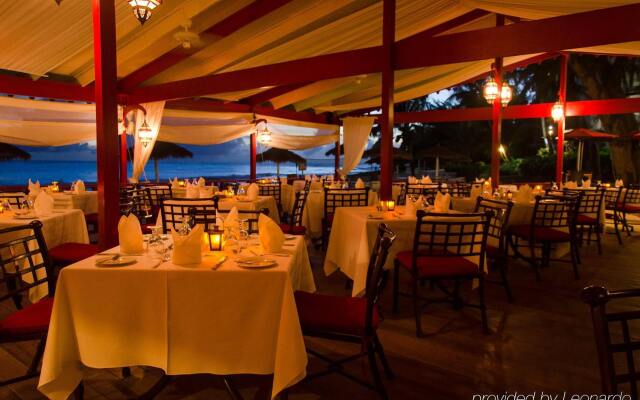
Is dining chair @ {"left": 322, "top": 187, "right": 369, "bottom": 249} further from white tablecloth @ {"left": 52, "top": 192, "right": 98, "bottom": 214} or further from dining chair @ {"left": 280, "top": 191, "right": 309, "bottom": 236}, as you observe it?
white tablecloth @ {"left": 52, "top": 192, "right": 98, "bottom": 214}

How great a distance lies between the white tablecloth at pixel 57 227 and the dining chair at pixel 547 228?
15.0 ft

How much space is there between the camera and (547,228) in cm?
521

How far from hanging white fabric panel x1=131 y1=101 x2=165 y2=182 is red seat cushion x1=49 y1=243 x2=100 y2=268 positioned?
5170 millimetres

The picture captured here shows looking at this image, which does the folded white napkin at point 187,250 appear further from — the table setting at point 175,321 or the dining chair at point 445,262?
the dining chair at point 445,262

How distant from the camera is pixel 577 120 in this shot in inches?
712

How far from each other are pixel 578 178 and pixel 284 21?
315 inches

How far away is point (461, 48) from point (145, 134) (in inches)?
235

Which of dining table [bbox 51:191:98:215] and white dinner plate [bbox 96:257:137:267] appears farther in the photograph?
dining table [bbox 51:191:98:215]

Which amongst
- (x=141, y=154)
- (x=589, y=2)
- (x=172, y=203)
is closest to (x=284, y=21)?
(x=172, y=203)

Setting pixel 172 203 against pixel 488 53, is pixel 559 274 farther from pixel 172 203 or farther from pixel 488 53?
pixel 172 203

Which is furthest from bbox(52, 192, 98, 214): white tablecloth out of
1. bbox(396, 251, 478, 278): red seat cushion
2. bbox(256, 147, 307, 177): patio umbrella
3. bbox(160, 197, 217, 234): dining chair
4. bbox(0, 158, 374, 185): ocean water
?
bbox(0, 158, 374, 185): ocean water

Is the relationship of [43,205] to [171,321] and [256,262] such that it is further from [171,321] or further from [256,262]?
[256,262]

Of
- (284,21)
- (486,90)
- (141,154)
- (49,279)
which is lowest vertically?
(49,279)

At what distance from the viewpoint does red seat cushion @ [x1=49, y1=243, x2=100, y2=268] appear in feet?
12.2
